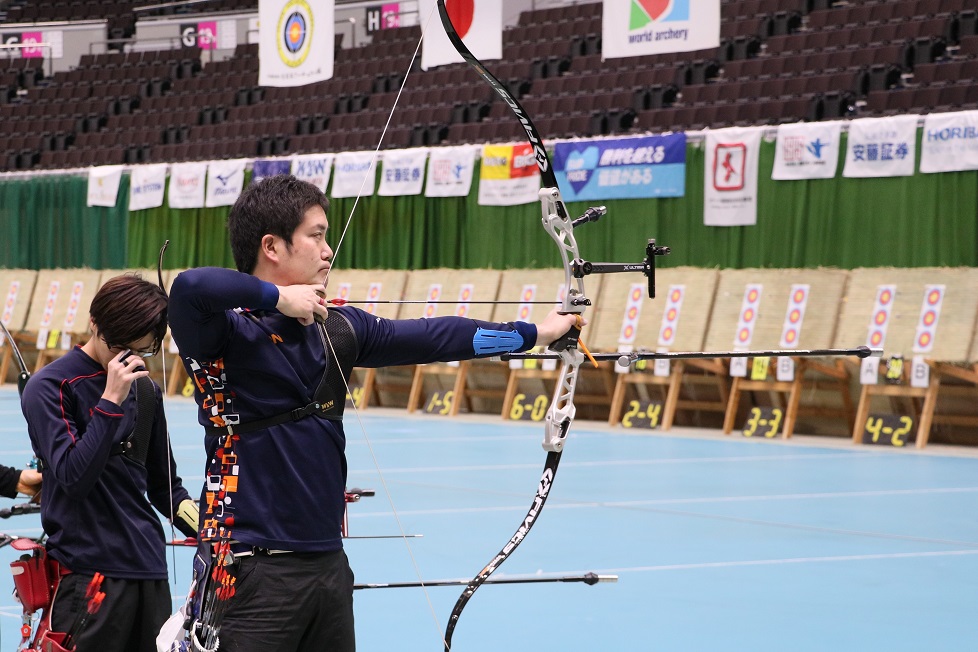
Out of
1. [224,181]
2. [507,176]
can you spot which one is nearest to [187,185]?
[224,181]

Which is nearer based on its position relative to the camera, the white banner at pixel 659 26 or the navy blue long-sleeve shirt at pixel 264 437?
the navy blue long-sleeve shirt at pixel 264 437

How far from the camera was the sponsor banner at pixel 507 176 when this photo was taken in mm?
11609

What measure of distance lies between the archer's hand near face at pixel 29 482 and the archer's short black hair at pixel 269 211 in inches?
37.6

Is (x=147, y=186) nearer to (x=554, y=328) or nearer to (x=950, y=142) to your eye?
(x=950, y=142)

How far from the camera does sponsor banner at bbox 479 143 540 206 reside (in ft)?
38.1

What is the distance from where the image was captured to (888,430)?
929 cm

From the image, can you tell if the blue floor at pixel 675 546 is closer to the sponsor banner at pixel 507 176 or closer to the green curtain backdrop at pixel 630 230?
the green curtain backdrop at pixel 630 230

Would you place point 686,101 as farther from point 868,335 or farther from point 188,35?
point 188,35

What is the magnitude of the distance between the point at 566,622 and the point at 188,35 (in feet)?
68.4

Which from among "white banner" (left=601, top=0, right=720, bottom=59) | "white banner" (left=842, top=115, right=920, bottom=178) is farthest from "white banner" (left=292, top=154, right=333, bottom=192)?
"white banner" (left=842, top=115, right=920, bottom=178)

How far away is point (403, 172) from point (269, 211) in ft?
35.0

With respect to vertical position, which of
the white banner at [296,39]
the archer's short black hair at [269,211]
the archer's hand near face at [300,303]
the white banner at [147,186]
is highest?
the white banner at [296,39]

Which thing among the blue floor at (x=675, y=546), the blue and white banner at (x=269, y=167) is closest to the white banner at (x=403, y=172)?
the blue and white banner at (x=269, y=167)

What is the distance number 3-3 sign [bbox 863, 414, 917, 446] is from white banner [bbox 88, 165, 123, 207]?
9.30 meters
